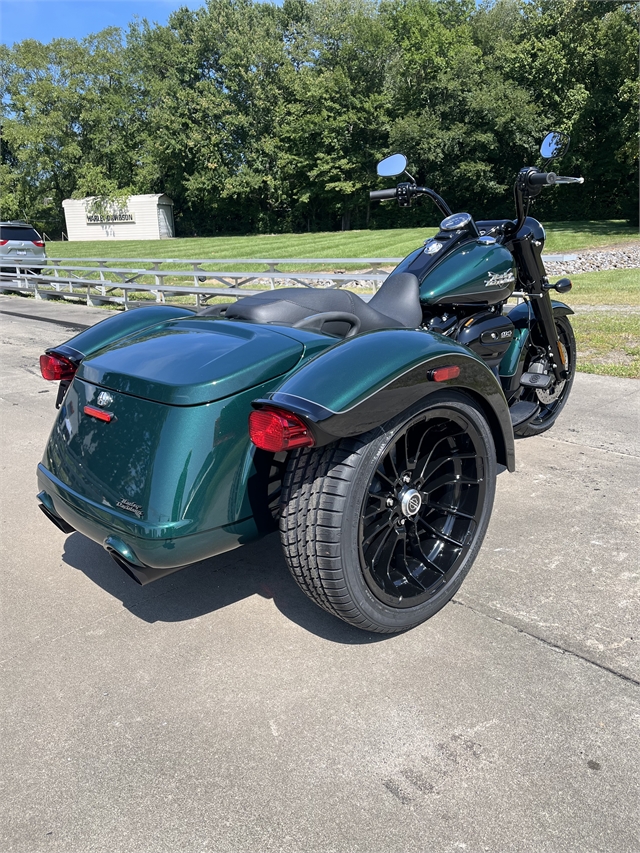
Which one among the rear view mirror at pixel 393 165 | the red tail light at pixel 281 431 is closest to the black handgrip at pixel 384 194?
the rear view mirror at pixel 393 165

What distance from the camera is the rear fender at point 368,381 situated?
1918 mm

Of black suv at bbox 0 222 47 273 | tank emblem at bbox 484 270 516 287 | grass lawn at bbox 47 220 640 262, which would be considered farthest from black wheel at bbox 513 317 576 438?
grass lawn at bbox 47 220 640 262

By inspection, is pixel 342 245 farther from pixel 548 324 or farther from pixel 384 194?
pixel 548 324

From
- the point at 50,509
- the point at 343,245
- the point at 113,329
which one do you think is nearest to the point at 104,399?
the point at 50,509

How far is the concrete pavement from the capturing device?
162cm

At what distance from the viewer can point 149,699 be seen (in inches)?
81.7

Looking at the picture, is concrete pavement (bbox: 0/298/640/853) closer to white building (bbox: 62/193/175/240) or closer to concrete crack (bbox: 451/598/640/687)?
concrete crack (bbox: 451/598/640/687)

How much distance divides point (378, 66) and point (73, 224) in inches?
888

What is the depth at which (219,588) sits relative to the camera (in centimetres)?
272

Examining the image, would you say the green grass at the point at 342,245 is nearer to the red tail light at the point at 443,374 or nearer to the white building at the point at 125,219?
the white building at the point at 125,219

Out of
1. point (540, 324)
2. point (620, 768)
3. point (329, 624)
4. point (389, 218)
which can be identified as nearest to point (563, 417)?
point (540, 324)

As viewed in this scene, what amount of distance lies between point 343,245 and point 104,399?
24276mm

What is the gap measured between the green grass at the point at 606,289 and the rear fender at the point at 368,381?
8944mm

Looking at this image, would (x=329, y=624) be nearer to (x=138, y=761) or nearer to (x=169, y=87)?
(x=138, y=761)
